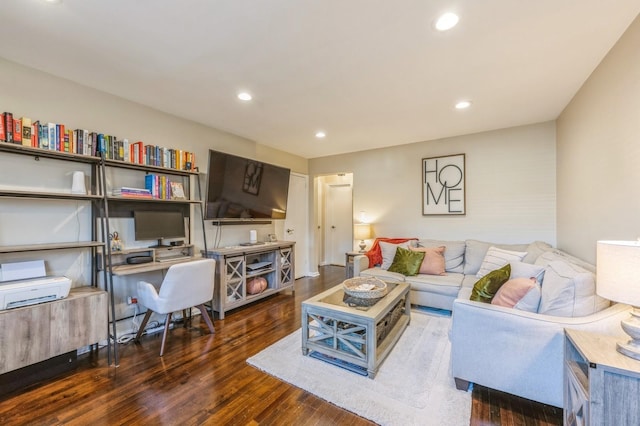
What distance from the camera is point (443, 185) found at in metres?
4.13

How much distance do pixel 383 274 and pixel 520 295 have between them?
1.80m

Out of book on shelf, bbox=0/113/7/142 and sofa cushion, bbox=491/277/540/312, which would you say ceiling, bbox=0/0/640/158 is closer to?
book on shelf, bbox=0/113/7/142

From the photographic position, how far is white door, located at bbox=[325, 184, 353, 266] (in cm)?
649

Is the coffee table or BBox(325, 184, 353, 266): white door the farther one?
BBox(325, 184, 353, 266): white door

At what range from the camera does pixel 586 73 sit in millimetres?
2275

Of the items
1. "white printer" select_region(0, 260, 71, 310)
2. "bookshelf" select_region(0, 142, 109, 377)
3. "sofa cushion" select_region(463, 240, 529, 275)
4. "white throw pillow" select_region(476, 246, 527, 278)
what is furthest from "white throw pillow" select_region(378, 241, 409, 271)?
"white printer" select_region(0, 260, 71, 310)

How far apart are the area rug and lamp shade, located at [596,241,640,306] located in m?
1.06

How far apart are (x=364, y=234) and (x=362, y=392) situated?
9.60ft

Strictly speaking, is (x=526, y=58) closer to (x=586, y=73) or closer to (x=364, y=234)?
(x=586, y=73)

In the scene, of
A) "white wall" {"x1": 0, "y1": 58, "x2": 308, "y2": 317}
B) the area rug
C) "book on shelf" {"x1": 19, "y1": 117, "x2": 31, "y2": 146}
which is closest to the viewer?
the area rug

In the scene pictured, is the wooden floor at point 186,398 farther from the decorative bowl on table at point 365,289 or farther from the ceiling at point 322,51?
the ceiling at point 322,51

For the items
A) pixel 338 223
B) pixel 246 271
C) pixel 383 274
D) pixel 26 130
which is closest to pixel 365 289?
pixel 383 274

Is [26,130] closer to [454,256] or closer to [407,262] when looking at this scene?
[407,262]

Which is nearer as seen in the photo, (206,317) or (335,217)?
(206,317)
